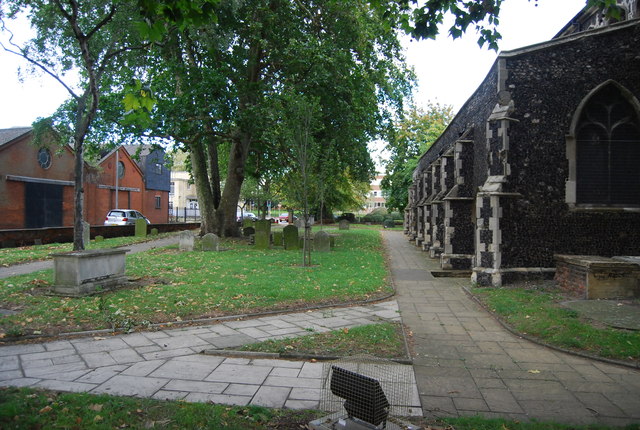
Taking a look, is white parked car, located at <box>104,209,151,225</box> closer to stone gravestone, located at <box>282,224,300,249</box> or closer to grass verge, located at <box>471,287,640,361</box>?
stone gravestone, located at <box>282,224,300,249</box>

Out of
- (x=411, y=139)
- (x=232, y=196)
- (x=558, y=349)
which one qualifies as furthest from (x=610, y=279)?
(x=411, y=139)

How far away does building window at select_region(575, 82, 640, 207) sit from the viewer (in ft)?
35.6

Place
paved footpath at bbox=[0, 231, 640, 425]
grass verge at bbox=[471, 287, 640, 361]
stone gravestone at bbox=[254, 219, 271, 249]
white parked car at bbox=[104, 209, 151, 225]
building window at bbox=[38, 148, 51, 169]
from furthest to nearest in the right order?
building window at bbox=[38, 148, 51, 169] → white parked car at bbox=[104, 209, 151, 225] → stone gravestone at bbox=[254, 219, 271, 249] → grass verge at bbox=[471, 287, 640, 361] → paved footpath at bbox=[0, 231, 640, 425]

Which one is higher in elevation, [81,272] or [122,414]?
[81,272]

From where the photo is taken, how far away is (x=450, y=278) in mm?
12922

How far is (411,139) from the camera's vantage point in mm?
41719

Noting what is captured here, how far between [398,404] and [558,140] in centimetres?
935

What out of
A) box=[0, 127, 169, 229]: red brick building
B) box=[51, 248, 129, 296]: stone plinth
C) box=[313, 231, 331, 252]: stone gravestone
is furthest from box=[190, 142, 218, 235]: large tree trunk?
box=[51, 248, 129, 296]: stone plinth

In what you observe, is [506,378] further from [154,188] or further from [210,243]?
[154,188]

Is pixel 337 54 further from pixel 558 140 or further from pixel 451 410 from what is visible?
pixel 451 410

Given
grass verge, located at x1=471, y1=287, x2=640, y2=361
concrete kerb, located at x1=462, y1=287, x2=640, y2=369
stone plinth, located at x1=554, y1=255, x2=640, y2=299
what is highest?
stone plinth, located at x1=554, y1=255, x2=640, y2=299

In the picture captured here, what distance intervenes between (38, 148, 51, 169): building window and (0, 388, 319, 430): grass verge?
106 feet

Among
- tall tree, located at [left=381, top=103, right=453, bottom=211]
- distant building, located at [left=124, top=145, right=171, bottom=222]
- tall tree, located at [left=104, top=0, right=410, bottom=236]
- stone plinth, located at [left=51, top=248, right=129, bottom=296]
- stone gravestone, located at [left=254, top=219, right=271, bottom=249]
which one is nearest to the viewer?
stone plinth, located at [left=51, top=248, right=129, bottom=296]

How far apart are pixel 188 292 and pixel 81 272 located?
2.09 m
